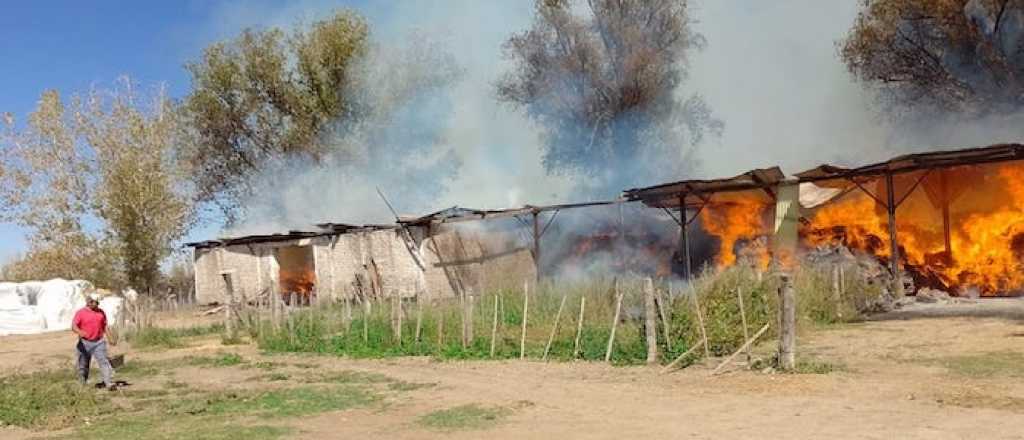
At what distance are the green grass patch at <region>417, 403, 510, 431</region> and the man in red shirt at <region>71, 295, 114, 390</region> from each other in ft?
20.3

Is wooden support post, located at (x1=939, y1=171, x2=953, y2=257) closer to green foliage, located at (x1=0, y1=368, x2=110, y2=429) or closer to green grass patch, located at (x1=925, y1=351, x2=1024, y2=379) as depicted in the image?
green grass patch, located at (x1=925, y1=351, x2=1024, y2=379)

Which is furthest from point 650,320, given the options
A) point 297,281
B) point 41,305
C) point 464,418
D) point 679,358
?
point 41,305

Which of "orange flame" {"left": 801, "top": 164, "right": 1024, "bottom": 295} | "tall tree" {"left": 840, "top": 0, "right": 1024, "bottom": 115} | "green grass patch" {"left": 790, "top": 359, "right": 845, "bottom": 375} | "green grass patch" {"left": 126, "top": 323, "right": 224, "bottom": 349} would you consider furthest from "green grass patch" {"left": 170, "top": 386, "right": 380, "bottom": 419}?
"tall tree" {"left": 840, "top": 0, "right": 1024, "bottom": 115}

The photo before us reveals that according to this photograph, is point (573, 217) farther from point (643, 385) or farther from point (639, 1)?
point (643, 385)

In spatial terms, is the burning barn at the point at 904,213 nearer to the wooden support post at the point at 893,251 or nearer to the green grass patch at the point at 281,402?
the wooden support post at the point at 893,251

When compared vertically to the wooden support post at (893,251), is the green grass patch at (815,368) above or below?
below

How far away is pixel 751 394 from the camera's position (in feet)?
33.6

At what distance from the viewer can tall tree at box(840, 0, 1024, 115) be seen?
26.7m

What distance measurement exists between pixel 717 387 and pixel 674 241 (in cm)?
1627

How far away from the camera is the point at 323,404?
36.1 feet

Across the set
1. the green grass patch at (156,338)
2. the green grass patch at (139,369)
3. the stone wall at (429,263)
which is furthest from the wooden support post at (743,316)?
the green grass patch at (156,338)

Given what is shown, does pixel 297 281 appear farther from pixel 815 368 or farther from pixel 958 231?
pixel 815 368

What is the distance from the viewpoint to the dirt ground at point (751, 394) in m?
8.37

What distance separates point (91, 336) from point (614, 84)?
81.0 feet
